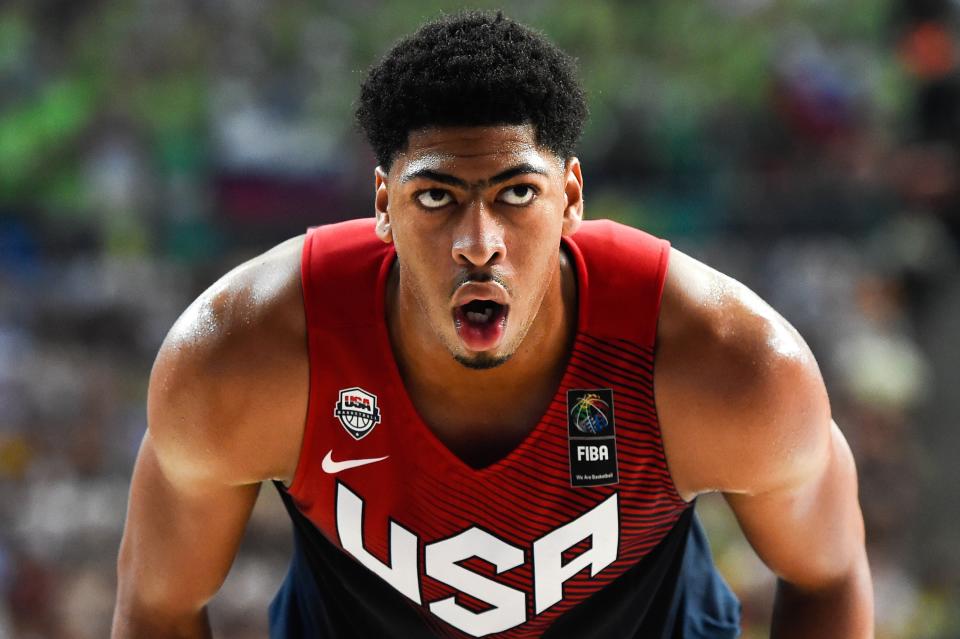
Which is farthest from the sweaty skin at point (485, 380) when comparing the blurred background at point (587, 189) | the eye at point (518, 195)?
the blurred background at point (587, 189)

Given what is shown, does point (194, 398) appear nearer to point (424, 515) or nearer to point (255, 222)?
point (424, 515)

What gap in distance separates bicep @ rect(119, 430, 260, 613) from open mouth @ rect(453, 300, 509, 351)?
1.93ft

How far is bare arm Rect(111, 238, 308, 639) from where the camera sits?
7.47 feet

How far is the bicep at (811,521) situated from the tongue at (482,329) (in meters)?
0.62

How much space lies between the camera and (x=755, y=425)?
2230mm

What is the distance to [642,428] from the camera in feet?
7.56

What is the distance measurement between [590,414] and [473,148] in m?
0.55

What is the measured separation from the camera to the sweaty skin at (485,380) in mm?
2111

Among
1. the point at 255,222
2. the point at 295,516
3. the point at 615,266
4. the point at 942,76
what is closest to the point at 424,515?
the point at 295,516

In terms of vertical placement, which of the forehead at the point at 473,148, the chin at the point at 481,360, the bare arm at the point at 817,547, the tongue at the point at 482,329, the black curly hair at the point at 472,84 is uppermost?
the black curly hair at the point at 472,84

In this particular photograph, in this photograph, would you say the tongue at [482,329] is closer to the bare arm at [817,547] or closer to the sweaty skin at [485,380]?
the sweaty skin at [485,380]

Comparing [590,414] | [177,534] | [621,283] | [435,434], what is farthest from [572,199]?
[177,534]

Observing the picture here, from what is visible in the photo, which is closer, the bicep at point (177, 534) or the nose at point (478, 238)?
the nose at point (478, 238)

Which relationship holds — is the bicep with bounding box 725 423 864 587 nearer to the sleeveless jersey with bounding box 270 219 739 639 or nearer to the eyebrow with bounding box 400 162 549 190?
the sleeveless jersey with bounding box 270 219 739 639
